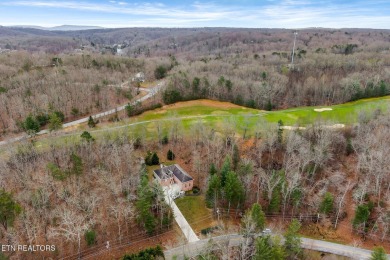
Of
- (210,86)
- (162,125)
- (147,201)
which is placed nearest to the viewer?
(147,201)

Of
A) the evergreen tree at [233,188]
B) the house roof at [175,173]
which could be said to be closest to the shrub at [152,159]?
the house roof at [175,173]

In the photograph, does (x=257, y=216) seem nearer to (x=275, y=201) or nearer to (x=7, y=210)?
(x=275, y=201)

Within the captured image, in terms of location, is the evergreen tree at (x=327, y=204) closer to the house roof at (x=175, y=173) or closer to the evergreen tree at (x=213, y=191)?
the evergreen tree at (x=213, y=191)

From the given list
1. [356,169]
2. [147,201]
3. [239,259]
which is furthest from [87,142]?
[356,169]

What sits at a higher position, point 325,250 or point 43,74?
point 43,74

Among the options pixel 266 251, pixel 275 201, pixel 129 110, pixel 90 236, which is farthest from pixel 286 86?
pixel 90 236

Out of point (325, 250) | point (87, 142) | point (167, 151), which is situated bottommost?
point (325, 250)

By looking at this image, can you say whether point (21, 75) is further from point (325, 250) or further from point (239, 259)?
point (325, 250)

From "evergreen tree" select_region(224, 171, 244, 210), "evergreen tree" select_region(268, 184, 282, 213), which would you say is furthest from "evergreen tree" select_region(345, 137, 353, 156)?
Answer: "evergreen tree" select_region(224, 171, 244, 210)

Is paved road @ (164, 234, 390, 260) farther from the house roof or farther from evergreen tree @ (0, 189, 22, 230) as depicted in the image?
evergreen tree @ (0, 189, 22, 230)
